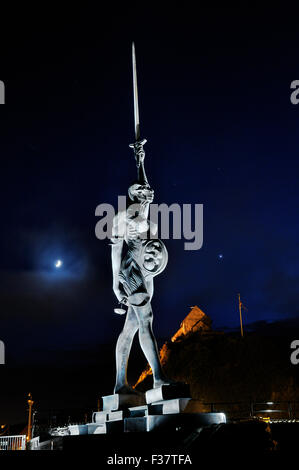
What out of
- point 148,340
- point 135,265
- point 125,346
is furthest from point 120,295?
point 148,340

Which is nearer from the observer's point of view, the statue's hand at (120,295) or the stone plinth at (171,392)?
the stone plinth at (171,392)

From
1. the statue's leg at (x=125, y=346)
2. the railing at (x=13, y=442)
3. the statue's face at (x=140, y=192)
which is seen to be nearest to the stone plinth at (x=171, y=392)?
the statue's leg at (x=125, y=346)

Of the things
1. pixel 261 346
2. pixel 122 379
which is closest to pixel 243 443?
pixel 122 379

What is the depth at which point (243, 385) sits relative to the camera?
1933 inches

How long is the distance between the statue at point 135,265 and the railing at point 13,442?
18.3 feet

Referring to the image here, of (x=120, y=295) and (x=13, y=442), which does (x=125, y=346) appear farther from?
(x=13, y=442)

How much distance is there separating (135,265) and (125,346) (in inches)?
60.2

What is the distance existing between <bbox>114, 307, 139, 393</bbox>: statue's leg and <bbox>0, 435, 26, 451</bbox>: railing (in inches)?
207

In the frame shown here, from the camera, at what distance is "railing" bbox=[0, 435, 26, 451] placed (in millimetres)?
11945

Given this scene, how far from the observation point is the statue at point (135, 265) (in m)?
7.93

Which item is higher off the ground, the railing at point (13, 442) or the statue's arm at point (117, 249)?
the statue's arm at point (117, 249)

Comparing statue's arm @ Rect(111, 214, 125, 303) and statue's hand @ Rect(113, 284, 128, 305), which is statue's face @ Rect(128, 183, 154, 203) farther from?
statue's hand @ Rect(113, 284, 128, 305)

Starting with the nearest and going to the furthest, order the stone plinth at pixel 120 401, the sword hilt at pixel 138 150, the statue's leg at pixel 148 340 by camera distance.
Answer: the statue's leg at pixel 148 340 < the stone plinth at pixel 120 401 < the sword hilt at pixel 138 150

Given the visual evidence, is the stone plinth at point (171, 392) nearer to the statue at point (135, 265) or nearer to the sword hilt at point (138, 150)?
the statue at point (135, 265)
